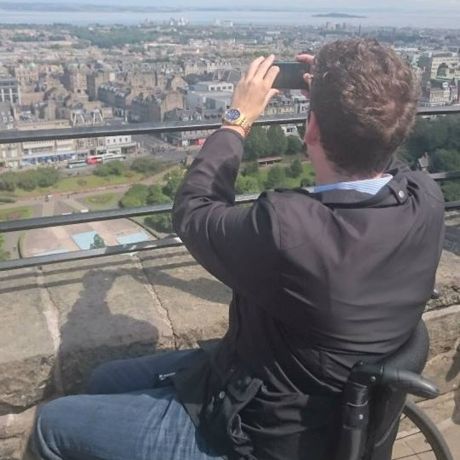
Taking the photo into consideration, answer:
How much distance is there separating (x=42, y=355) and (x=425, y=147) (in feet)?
8.48

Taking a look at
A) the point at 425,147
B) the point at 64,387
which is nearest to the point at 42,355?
the point at 64,387

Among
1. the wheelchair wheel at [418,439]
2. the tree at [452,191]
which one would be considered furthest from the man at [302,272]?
the tree at [452,191]

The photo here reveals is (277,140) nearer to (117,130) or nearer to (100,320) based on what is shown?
(117,130)

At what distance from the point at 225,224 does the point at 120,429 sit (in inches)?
27.1

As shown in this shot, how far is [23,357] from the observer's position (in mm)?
2178

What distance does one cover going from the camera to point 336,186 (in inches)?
59.3

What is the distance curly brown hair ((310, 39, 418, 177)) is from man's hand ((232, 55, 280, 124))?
296 mm

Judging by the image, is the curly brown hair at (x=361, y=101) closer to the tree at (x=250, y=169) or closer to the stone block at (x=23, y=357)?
the stone block at (x=23, y=357)

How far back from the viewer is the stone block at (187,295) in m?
2.46

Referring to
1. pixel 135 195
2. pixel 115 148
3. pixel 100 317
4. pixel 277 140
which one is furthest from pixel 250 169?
pixel 115 148

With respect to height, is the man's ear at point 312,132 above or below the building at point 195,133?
above

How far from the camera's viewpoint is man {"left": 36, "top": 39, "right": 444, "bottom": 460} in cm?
141

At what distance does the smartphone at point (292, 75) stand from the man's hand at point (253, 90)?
77 millimetres

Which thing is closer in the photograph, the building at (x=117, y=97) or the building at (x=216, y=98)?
the building at (x=216, y=98)
